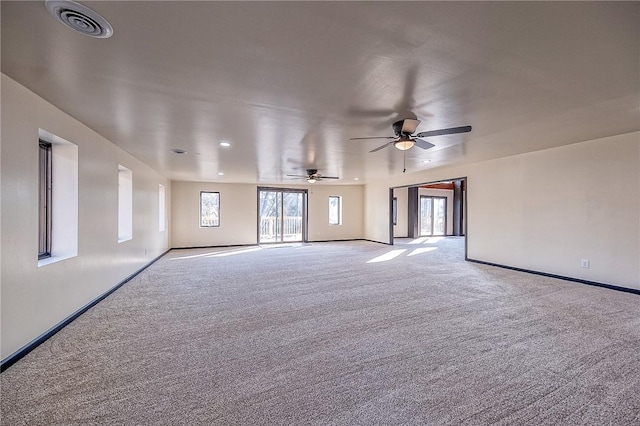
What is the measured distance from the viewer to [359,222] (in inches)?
459

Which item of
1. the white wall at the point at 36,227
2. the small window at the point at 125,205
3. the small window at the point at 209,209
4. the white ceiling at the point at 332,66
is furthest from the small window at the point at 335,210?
the white wall at the point at 36,227

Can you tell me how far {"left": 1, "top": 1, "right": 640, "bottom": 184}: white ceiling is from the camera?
161 centimetres

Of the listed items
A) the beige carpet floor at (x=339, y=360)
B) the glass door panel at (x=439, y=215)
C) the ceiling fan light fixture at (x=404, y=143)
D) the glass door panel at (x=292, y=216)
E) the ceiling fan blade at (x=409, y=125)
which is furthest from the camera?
the glass door panel at (x=439, y=215)

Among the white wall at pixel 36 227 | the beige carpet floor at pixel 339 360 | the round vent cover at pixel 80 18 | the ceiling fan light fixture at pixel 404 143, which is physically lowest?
the beige carpet floor at pixel 339 360

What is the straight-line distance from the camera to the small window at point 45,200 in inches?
117

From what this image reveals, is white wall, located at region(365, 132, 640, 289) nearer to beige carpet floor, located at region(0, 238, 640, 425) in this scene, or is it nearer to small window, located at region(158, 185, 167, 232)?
beige carpet floor, located at region(0, 238, 640, 425)

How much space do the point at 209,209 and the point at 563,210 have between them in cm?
924

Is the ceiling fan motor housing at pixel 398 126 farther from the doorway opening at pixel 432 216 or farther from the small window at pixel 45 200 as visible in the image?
the doorway opening at pixel 432 216

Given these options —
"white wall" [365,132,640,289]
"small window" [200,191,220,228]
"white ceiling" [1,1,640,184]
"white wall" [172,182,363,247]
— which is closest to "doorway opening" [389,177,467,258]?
"white wall" [172,182,363,247]

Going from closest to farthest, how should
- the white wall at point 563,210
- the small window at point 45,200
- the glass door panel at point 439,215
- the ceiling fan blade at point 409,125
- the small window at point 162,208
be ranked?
1. the small window at point 45,200
2. the ceiling fan blade at point 409,125
3. the white wall at point 563,210
4. the small window at point 162,208
5. the glass door panel at point 439,215

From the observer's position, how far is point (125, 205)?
16.8 feet

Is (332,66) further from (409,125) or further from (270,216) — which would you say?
(270,216)

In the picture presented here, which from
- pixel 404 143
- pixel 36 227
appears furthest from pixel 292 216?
pixel 36 227

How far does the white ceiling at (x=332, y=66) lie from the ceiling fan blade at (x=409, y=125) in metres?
0.11
